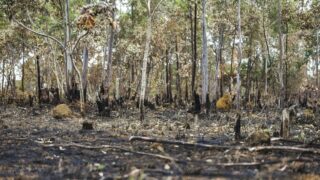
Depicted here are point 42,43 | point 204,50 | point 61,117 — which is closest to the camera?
point 61,117

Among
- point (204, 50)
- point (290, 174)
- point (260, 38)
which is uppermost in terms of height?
point (260, 38)

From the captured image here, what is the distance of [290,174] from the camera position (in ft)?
18.5

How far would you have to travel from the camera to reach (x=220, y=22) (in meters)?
28.1

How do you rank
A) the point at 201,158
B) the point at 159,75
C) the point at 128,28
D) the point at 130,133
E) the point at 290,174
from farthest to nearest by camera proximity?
the point at 159,75, the point at 128,28, the point at 130,133, the point at 201,158, the point at 290,174

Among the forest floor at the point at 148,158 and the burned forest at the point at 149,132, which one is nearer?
the forest floor at the point at 148,158

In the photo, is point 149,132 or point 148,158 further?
point 149,132

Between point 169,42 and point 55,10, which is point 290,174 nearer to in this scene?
point 55,10

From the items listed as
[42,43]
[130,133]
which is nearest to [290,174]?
[130,133]

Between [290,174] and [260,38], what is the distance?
28.0 metres

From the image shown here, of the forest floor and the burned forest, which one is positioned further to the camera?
the burned forest

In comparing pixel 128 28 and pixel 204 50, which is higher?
pixel 128 28

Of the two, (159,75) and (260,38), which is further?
(159,75)

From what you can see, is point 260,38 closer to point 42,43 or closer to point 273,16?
point 273,16

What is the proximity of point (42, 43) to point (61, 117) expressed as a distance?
1403cm
